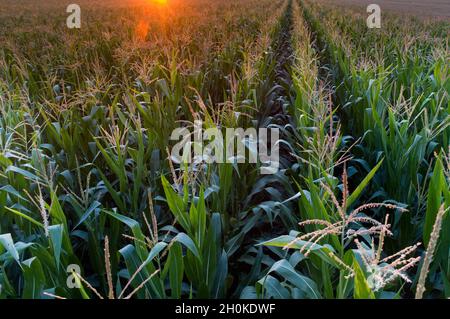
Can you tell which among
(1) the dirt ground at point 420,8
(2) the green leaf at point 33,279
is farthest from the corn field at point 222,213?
(1) the dirt ground at point 420,8

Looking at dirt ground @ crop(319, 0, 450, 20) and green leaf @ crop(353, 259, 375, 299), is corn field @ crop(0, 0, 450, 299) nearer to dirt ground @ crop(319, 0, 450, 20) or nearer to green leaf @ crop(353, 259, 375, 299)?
green leaf @ crop(353, 259, 375, 299)

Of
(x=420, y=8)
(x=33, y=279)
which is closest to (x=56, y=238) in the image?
(x=33, y=279)

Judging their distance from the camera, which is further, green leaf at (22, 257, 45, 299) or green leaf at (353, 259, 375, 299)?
green leaf at (22, 257, 45, 299)

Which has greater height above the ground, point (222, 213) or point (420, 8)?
point (420, 8)

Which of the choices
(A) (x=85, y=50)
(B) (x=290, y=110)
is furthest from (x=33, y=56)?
(B) (x=290, y=110)

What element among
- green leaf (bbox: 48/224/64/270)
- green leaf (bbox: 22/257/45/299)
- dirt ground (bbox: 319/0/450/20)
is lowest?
green leaf (bbox: 22/257/45/299)

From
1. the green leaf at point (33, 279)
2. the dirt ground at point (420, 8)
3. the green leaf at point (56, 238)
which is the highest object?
the dirt ground at point (420, 8)

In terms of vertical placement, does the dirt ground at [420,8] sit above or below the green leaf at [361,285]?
above

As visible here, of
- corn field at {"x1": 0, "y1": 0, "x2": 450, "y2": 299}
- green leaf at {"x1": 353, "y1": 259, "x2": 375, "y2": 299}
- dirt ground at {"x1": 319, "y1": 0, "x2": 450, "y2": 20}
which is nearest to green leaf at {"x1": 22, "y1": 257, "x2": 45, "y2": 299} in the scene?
corn field at {"x1": 0, "y1": 0, "x2": 450, "y2": 299}

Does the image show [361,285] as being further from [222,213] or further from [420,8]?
[420,8]

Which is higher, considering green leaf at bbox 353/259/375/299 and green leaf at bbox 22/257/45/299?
green leaf at bbox 353/259/375/299

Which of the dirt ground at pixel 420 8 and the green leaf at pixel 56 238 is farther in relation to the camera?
the dirt ground at pixel 420 8

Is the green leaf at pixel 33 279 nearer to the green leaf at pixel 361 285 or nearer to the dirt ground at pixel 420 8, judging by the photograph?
the green leaf at pixel 361 285

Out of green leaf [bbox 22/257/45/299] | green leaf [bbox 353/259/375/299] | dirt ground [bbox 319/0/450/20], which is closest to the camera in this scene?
green leaf [bbox 353/259/375/299]
